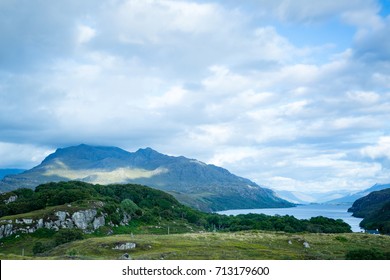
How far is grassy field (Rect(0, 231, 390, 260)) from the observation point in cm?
9725

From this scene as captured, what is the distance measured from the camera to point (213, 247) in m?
112

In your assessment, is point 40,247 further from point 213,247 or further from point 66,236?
point 213,247

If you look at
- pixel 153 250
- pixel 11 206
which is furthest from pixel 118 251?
pixel 11 206

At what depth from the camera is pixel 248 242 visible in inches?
5020

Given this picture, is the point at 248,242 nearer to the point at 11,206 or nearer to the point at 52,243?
the point at 52,243

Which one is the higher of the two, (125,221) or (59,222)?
(59,222)

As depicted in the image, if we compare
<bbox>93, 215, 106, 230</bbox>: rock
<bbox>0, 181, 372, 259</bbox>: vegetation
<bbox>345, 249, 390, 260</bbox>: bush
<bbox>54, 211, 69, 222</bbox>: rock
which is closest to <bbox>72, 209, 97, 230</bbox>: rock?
<bbox>93, 215, 106, 230</bbox>: rock

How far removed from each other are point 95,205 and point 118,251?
79919mm

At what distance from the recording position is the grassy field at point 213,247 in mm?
97250

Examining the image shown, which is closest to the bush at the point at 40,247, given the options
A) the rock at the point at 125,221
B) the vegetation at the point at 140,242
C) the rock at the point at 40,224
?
the vegetation at the point at 140,242

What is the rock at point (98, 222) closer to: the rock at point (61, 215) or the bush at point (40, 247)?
the rock at point (61, 215)

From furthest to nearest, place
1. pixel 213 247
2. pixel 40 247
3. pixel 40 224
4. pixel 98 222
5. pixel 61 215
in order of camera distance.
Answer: pixel 98 222, pixel 61 215, pixel 40 224, pixel 40 247, pixel 213 247

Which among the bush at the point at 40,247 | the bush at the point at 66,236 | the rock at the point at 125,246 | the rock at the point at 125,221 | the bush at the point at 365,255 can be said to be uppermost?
the rock at the point at 125,221

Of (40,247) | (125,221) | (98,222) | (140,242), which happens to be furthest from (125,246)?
(125,221)
